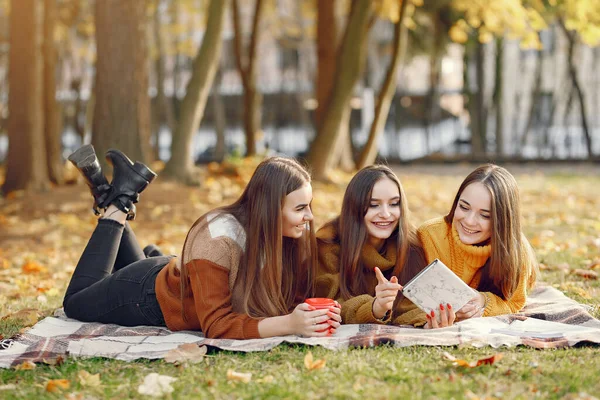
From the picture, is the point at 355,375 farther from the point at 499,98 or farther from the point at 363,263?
the point at 499,98

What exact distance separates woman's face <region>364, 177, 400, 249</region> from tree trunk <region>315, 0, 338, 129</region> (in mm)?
10466

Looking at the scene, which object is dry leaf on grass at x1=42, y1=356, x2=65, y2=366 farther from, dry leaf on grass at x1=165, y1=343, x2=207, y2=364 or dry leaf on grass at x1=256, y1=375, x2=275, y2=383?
dry leaf on grass at x1=256, y1=375, x2=275, y2=383

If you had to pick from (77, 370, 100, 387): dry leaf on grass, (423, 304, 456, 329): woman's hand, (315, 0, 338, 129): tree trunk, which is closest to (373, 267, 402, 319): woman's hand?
(423, 304, 456, 329): woman's hand

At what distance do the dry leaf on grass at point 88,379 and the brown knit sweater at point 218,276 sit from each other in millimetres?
722

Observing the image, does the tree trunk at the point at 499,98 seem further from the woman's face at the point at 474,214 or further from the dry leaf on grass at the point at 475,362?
the dry leaf on grass at the point at 475,362

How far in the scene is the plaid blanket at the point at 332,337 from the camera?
4.09 m

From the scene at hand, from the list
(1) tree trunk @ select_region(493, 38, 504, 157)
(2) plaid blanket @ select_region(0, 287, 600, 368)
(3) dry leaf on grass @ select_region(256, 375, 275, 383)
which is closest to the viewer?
(3) dry leaf on grass @ select_region(256, 375, 275, 383)

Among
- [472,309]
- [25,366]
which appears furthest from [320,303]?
[25,366]

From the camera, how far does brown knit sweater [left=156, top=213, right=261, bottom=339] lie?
166 inches

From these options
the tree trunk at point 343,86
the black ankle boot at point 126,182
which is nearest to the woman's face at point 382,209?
the black ankle boot at point 126,182

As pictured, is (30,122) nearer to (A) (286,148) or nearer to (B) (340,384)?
(B) (340,384)

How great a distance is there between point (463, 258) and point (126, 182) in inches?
81.6

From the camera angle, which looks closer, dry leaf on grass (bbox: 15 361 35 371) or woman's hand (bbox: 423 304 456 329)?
dry leaf on grass (bbox: 15 361 35 371)

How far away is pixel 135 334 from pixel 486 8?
1019cm
